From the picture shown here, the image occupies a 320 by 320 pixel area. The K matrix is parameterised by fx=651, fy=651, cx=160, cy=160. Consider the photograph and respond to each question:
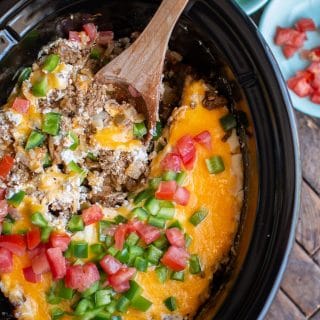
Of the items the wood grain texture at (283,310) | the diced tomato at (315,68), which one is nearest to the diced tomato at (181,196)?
the wood grain texture at (283,310)

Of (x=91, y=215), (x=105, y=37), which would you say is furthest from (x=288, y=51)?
(x=91, y=215)

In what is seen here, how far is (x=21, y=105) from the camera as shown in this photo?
1.76 meters

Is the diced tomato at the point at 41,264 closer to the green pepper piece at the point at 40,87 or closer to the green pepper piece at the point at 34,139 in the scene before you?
the green pepper piece at the point at 34,139

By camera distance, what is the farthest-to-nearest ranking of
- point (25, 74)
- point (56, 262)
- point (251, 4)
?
1. point (251, 4)
2. point (25, 74)
3. point (56, 262)

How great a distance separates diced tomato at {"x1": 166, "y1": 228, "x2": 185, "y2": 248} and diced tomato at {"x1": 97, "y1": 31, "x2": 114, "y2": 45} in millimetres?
573

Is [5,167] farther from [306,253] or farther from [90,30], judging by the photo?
[306,253]

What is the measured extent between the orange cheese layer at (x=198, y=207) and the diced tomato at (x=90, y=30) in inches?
12.7

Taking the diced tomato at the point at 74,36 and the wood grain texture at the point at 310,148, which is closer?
the diced tomato at the point at 74,36

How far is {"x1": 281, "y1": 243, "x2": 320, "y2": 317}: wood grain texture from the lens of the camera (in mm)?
2078

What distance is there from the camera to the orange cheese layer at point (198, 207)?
176 centimetres

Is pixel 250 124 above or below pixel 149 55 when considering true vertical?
below

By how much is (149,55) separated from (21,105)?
0.37m

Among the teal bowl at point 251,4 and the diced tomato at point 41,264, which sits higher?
the teal bowl at point 251,4

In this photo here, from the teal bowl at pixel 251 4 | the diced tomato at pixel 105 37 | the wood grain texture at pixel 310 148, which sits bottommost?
the wood grain texture at pixel 310 148
